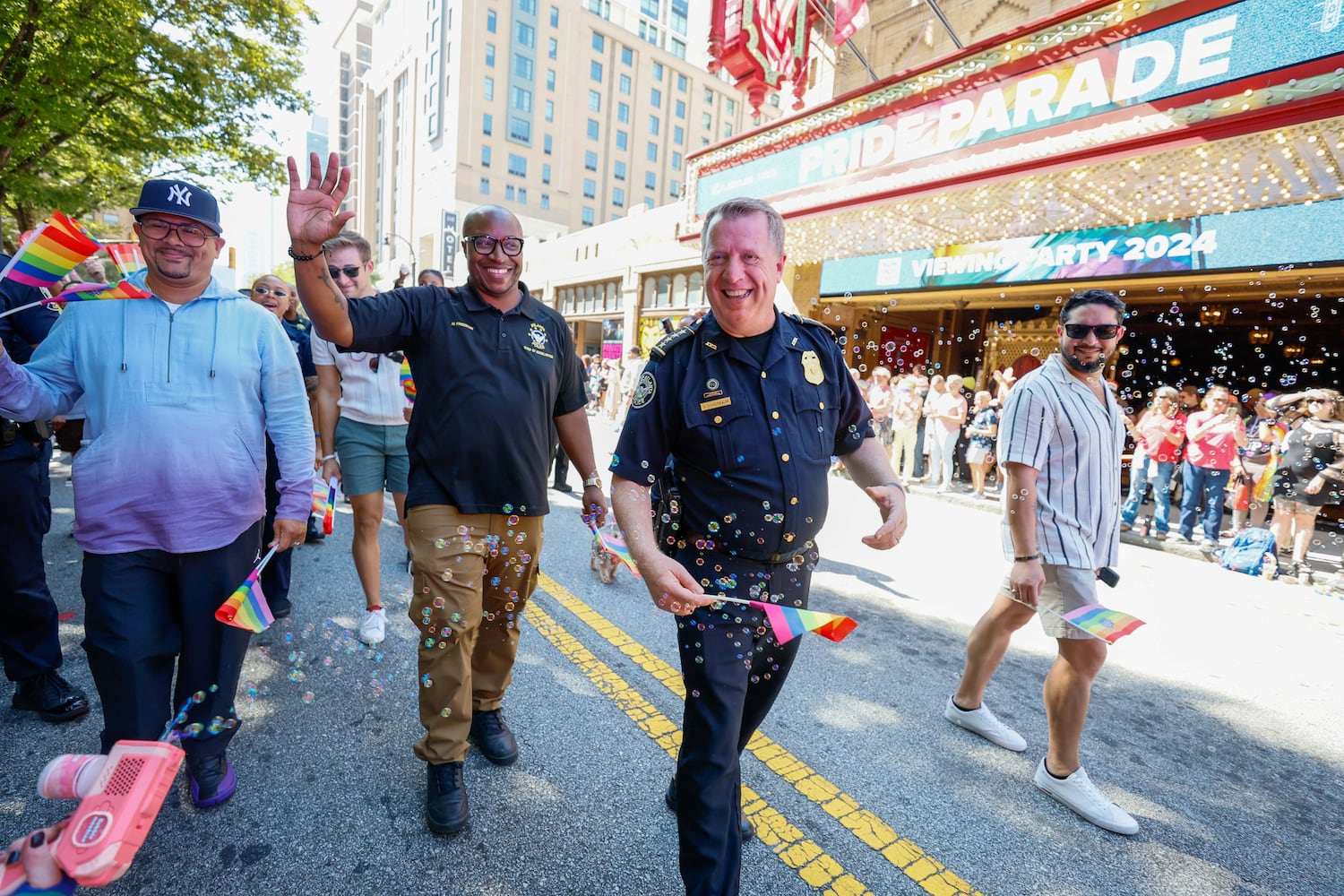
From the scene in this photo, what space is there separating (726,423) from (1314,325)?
48.0ft

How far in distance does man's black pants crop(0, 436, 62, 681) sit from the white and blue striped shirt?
4239mm

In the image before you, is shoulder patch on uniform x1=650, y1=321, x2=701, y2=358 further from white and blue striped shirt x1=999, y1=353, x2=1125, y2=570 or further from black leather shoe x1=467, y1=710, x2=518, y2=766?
black leather shoe x1=467, y1=710, x2=518, y2=766

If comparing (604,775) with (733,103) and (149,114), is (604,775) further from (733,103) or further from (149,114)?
(733,103)

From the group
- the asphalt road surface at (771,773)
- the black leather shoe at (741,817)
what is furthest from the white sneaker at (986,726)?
the black leather shoe at (741,817)

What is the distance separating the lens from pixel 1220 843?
2467 mm

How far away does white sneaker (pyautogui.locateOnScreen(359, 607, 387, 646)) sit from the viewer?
140 inches

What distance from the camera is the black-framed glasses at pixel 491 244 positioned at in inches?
98.0

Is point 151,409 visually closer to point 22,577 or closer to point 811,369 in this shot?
point 22,577

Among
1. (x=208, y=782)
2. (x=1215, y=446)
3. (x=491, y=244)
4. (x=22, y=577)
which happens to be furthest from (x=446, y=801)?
(x=1215, y=446)

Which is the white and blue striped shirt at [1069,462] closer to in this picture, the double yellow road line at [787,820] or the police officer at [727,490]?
the police officer at [727,490]

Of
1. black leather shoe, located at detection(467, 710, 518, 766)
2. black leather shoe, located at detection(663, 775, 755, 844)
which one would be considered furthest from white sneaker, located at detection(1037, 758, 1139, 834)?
black leather shoe, located at detection(467, 710, 518, 766)

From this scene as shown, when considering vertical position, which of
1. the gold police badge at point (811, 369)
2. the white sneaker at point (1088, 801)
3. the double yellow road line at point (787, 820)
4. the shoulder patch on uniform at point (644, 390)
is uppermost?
the gold police badge at point (811, 369)

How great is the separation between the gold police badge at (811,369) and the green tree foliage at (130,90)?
1172 centimetres

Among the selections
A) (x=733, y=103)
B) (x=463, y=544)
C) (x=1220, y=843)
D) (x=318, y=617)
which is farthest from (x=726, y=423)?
(x=733, y=103)
